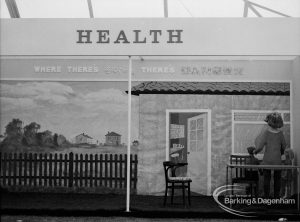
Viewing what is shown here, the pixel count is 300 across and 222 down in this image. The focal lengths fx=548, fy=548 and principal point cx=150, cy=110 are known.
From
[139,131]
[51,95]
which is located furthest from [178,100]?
[51,95]

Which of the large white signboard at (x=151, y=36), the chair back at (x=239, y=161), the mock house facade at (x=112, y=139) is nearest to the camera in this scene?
the large white signboard at (x=151, y=36)

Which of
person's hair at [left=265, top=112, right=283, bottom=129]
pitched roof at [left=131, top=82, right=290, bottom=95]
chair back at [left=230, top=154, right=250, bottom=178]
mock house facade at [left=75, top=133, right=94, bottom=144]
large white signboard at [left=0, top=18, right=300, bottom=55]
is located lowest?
chair back at [left=230, top=154, right=250, bottom=178]

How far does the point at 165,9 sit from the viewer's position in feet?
35.3

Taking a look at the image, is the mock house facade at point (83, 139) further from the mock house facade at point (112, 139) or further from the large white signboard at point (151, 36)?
the large white signboard at point (151, 36)

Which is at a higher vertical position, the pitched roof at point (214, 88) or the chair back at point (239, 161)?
the pitched roof at point (214, 88)

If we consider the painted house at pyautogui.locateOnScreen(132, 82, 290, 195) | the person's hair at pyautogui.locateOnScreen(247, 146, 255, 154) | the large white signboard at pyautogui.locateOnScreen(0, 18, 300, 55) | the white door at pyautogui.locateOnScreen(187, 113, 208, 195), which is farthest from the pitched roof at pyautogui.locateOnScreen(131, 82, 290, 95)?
the large white signboard at pyautogui.locateOnScreen(0, 18, 300, 55)

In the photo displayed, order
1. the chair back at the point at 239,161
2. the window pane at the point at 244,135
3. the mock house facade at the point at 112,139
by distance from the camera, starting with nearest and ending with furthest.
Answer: the chair back at the point at 239,161, the window pane at the point at 244,135, the mock house facade at the point at 112,139

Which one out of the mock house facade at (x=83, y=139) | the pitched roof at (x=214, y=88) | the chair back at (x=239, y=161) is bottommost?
the chair back at (x=239, y=161)

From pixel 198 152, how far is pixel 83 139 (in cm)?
233

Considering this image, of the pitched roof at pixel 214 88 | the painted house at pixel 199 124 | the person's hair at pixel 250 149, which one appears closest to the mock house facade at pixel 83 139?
the painted house at pixel 199 124

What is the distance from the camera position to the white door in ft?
35.4

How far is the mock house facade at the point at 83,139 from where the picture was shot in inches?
435

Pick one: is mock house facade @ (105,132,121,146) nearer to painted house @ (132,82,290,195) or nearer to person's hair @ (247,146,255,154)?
painted house @ (132,82,290,195)

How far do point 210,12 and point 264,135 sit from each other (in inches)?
107
